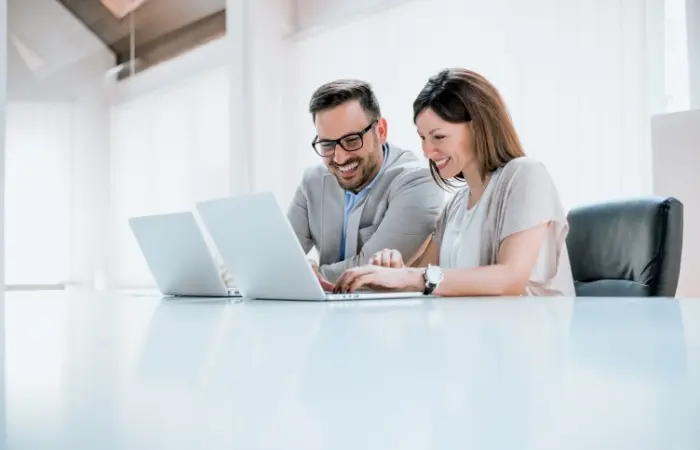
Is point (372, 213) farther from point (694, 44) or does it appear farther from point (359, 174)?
point (694, 44)

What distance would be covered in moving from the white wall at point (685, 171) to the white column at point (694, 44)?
1.21 metres

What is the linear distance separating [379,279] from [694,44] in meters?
2.42

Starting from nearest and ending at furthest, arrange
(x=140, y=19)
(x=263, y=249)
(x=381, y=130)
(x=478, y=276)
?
1. (x=263, y=249)
2. (x=478, y=276)
3. (x=381, y=130)
4. (x=140, y=19)

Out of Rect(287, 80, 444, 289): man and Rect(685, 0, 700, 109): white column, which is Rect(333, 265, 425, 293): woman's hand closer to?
Rect(287, 80, 444, 289): man

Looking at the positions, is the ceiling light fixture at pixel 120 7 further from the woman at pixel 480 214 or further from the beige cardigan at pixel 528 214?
the beige cardigan at pixel 528 214

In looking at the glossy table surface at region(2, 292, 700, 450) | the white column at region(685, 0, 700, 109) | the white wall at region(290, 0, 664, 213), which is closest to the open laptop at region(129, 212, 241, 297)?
the glossy table surface at region(2, 292, 700, 450)

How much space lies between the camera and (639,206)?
1897 mm

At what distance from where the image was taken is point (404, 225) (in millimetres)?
2387

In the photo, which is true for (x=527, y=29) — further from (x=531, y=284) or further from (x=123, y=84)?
(x=123, y=84)

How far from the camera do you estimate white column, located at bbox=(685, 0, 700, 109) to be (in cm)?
328

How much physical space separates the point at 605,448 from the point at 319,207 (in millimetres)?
2464

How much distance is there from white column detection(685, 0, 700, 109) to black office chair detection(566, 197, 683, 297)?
5.28 ft

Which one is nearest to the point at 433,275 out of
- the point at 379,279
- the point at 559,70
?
the point at 379,279

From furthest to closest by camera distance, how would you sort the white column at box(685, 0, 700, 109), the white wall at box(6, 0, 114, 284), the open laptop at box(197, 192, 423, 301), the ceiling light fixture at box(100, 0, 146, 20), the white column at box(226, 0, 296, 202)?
the ceiling light fixture at box(100, 0, 146, 20), the white wall at box(6, 0, 114, 284), the white column at box(226, 0, 296, 202), the white column at box(685, 0, 700, 109), the open laptop at box(197, 192, 423, 301)
